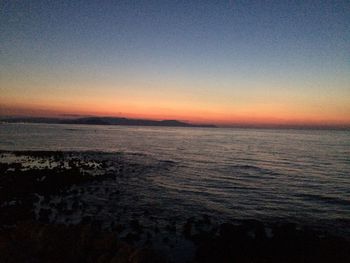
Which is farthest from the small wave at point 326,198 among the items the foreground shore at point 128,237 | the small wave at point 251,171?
the small wave at point 251,171

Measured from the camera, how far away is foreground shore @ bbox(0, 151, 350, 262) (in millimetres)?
9691

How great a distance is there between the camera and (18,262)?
8594 millimetres

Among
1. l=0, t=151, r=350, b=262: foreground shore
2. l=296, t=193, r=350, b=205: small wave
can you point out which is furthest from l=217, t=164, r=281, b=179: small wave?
l=0, t=151, r=350, b=262: foreground shore

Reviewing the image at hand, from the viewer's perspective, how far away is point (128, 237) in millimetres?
13664

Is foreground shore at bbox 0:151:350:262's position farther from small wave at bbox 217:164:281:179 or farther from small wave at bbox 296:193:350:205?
small wave at bbox 217:164:281:179

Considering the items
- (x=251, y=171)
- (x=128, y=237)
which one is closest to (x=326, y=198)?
(x=251, y=171)

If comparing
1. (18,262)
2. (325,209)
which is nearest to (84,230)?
(18,262)

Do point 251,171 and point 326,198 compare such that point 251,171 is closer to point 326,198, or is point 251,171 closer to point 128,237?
point 326,198

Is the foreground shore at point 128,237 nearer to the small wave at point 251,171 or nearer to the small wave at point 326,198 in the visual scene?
the small wave at point 326,198

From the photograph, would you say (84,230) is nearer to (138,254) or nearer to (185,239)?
(138,254)

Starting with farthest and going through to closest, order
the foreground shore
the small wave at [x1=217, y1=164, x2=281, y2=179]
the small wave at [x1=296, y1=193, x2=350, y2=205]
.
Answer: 1. the small wave at [x1=217, y1=164, x2=281, y2=179]
2. the small wave at [x1=296, y1=193, x2=350, y2=205]
3. the foreground shore

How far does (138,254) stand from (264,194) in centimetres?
1758

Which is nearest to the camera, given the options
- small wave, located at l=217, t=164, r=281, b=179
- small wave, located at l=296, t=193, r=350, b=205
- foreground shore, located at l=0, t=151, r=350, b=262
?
foreground shore, located at l=0, t=151, r=350, b=262

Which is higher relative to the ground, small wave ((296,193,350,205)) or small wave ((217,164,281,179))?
small wave ((296,193,350,205))
